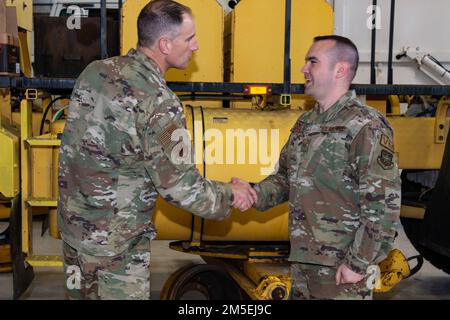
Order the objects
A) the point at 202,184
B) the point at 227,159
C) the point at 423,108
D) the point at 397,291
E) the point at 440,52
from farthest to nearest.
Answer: the point at 440,52, the point at 397,291, the point at 423,108, the point at 227,159, the point at 202,184

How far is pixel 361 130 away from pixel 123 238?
112 centimetres

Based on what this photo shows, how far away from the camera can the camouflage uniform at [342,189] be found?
257 centimetres

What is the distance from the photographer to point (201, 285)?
4203 mm

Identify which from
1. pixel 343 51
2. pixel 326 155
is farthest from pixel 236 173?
pixel 343 51

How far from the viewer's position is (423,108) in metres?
5.02

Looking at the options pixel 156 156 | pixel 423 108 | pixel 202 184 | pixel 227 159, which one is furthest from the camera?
pixel 423 108

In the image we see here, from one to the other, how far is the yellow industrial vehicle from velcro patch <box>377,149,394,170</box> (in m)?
1.32

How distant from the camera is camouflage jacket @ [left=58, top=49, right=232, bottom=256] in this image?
8.34ft

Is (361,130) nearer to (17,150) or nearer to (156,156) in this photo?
(156,156)

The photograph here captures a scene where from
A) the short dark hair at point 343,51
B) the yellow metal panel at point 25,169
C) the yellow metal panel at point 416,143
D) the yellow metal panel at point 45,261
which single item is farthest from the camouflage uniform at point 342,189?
the yellow metal panel at point 25,169

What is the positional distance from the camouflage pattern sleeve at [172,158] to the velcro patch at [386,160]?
2.51 feet

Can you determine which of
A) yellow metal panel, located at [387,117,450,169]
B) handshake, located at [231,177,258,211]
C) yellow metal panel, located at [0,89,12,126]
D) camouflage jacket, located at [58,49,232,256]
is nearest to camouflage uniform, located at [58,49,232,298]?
camouflage jacket, located at [58,49,232,256]

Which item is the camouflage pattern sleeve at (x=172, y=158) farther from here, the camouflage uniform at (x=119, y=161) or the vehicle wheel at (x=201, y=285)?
the vehicle wheel at (x=201, y=285)

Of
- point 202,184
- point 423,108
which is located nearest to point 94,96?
point 202,184
